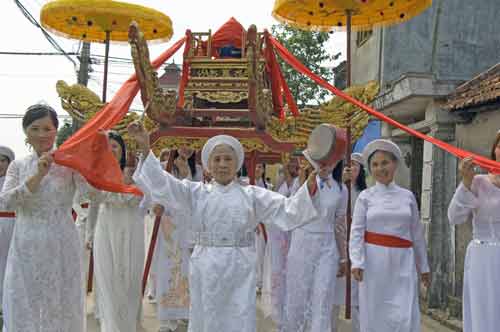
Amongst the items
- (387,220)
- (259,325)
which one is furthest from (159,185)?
(259,325)

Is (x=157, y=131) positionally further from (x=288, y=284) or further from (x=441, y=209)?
(x=441, y=209)

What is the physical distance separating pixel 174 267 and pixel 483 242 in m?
2.93

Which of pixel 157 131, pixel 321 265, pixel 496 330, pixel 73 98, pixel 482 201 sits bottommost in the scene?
pixel 496 330

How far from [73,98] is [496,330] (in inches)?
153

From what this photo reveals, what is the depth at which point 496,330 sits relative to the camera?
11.9ft

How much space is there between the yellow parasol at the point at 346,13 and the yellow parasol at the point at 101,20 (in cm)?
150

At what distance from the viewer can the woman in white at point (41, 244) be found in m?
3.13

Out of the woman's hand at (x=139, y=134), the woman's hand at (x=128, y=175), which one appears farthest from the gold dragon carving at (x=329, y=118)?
the woman's hand at (x=139, y=134)

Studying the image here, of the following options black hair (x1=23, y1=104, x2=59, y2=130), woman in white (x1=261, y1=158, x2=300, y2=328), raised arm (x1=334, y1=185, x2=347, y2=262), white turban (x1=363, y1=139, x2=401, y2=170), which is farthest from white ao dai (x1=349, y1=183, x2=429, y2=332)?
black hair (x1=23, y1=104, x2=59, y2=130)

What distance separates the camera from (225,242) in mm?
3227

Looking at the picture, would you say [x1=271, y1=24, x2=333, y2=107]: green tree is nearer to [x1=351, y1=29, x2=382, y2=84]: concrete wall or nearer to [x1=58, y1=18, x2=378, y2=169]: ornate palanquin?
[x1=351, y1=29, x2=382, y2=84]: concrete wall

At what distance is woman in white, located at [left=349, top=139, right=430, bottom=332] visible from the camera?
3840mm

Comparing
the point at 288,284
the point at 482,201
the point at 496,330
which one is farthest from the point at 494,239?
the point at 288,284

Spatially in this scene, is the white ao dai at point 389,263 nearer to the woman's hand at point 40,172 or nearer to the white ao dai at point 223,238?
the white ao dai at point 223,238
